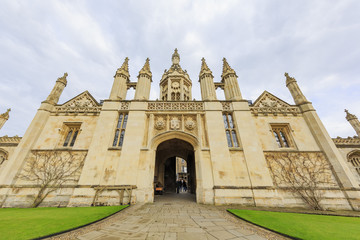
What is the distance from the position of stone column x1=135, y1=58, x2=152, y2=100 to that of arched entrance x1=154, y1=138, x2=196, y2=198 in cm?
488

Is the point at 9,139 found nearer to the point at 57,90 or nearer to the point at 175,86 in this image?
the point at 57,90

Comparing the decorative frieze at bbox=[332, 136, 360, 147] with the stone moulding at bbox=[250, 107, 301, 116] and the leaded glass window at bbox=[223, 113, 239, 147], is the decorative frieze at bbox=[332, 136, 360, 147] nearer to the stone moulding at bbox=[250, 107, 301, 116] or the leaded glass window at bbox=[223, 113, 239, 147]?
the stone moulding at bbox=[250, 107, 301, 116]

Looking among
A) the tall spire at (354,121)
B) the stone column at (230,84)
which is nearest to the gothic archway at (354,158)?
the tall spire at (354,121)

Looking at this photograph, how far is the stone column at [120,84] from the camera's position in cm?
1194

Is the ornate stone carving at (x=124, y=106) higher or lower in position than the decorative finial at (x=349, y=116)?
lower

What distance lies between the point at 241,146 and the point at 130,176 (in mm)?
8255

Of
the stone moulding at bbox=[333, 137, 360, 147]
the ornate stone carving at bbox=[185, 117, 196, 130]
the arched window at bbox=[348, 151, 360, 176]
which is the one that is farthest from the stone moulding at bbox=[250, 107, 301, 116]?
the arched window at bbox=[348, 151, 360, 176]

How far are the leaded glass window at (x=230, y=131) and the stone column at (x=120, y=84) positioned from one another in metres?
Result: 10.00

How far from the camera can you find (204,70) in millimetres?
13758

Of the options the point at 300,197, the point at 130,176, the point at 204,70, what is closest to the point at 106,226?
the point at 130,176

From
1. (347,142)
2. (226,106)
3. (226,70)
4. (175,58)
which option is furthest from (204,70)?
(347,142)

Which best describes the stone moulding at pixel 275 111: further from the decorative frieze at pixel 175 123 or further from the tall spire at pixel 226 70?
the decorative frieze at pixel 175 123

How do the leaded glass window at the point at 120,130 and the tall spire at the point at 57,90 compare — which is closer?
the leaded glass window at the point at 120,130

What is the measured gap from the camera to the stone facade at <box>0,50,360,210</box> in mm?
8047
